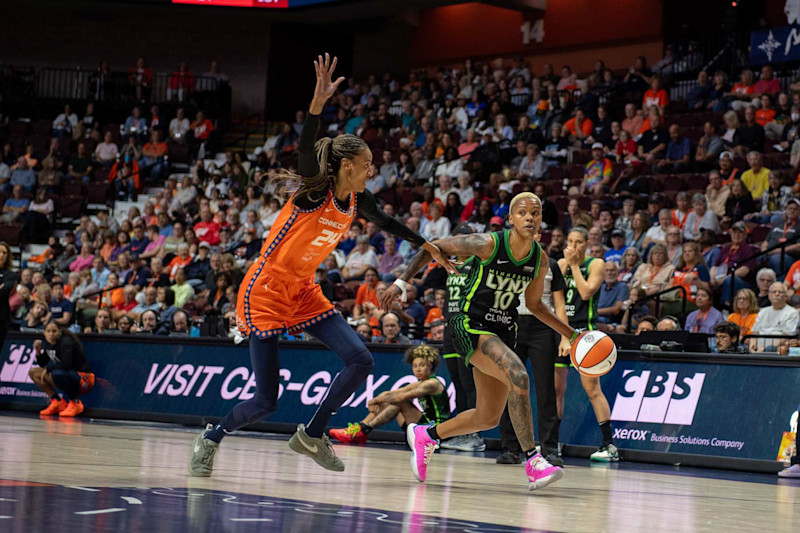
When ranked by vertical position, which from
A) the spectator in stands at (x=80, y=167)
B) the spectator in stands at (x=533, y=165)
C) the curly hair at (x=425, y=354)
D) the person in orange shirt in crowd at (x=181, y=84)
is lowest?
the curly hair at (x=425, y=354)

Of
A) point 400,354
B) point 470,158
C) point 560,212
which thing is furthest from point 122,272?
point 400,354

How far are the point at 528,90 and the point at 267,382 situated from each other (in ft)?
60.5

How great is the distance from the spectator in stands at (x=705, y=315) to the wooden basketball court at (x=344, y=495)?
2.97 meters

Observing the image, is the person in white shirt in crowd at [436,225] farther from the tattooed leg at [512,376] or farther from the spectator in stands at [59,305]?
the tattooed leg at [512,376]

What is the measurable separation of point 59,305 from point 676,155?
10816 millimetres

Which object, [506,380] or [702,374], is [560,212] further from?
[506,380]

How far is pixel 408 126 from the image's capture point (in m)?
24.2

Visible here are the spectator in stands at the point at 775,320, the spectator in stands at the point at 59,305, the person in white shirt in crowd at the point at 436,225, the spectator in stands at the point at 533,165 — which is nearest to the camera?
the spectator in stands at the point at 775,320

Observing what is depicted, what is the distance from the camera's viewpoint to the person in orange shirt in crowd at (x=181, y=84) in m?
29.8

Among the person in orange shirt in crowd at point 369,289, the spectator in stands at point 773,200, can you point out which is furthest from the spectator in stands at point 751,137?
the person in orange shirt in crowd at point 369,289

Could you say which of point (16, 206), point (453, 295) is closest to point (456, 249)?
point (453, 295)

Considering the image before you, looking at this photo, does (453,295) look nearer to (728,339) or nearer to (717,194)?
(728,339)

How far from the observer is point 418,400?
1163 centimetres

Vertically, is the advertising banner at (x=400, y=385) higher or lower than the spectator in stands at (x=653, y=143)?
lower
